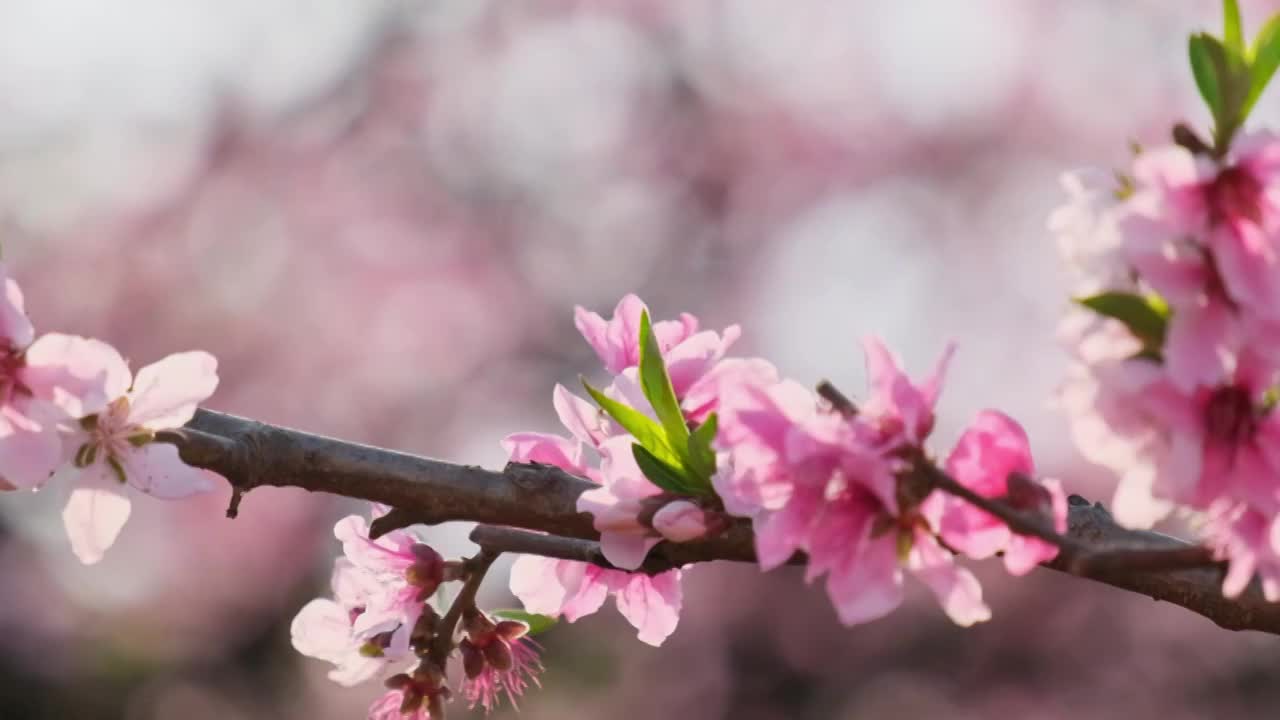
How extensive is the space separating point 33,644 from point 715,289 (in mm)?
3368

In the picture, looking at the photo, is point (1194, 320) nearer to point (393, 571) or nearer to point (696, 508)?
point (696, 508)

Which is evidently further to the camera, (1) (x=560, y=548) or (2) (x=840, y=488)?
(1) (x=560, y=548)

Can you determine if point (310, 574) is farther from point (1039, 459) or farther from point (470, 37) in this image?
point (1039, 459)

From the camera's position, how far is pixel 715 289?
668 cm

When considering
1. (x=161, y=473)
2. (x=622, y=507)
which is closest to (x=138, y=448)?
(x=161, y=473)

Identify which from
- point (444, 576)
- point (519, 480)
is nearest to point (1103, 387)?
point (519, 480)

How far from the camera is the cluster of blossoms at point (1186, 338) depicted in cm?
91

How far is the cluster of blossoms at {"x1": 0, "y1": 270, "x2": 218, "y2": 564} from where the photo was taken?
3.76ft

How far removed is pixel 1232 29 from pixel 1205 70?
0.04m

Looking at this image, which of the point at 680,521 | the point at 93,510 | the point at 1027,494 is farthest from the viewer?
the point at 93,510

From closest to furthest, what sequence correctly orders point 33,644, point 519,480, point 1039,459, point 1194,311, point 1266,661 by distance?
1. point 1194,311
2. point 519,480
3. point 1039,459
4. point 1266,661
5. point 33,644

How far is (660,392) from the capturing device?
122 centimetres

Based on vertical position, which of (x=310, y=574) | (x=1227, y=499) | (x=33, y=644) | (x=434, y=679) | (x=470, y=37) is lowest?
(x=1227, y=499)

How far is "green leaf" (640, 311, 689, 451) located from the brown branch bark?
0.33 ft
